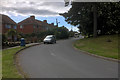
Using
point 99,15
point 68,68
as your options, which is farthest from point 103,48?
point 99,15

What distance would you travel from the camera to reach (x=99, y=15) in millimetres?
23859

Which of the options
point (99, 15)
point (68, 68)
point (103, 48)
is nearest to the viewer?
point (68, 68)

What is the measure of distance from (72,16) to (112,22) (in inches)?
303

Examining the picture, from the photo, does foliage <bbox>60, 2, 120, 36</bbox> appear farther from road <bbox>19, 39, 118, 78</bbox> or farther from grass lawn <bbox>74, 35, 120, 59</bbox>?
road <bbox>19, 39, 118, 78</bbox>

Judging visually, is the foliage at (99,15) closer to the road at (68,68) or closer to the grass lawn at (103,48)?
the grass lawn at (103,48)

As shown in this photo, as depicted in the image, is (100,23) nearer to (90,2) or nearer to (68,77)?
(90,2)

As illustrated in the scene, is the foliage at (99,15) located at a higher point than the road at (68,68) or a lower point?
higher

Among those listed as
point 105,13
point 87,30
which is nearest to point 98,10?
point 105,13

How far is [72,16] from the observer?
1053 inches

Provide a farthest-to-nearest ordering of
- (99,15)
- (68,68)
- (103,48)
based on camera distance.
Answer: (99,15) → (103,48) → (68,68)

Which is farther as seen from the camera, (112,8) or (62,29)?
(62,29)

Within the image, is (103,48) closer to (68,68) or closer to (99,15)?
(68,68)

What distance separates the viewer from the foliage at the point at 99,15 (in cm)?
2366

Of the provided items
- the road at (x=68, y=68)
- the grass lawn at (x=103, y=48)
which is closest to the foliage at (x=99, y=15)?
the grass lawn at (x=103, y=48)
